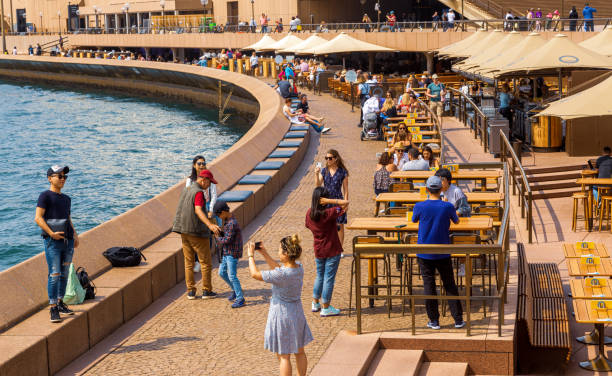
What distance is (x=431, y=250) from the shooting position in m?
8.46

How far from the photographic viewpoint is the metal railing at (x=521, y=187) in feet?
43.8

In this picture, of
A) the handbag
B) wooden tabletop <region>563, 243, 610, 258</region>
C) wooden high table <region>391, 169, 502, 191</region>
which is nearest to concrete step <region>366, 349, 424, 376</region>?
wooden tabletop <region>563, 243, 610, 258</region>

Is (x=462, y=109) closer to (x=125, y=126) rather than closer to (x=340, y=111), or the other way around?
(x=340, y=111)

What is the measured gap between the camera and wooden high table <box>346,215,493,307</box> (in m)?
10.0

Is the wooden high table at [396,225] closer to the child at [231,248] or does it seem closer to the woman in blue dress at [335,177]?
the woman in blue dress at [335,177]

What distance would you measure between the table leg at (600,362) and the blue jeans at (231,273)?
4009 mm

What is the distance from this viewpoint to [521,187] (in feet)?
51.0

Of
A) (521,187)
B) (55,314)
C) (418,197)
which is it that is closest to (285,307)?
(55,314)

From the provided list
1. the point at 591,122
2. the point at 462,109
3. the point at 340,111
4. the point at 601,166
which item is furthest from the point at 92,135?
the point at 601,166

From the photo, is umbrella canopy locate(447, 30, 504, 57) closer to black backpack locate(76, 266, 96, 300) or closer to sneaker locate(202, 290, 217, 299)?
sneaker locate(202, 290, 217, 299)

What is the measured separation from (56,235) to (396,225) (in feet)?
12.4

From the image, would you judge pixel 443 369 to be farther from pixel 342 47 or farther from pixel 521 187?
pixel 342 47

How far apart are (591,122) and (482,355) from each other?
1288 centimetres

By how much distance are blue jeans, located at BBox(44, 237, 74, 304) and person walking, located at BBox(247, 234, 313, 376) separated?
2567 millimetres
